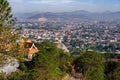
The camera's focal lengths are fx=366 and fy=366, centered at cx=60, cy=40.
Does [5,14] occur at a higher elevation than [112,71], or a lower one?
higher

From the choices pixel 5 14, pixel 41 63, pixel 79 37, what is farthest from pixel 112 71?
pixel 79 37

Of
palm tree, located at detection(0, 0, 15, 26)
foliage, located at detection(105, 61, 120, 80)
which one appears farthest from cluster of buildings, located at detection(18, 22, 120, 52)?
palm tree, located at detection(0, 0, 15, 26)

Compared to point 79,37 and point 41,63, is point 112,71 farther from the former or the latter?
point 79,37

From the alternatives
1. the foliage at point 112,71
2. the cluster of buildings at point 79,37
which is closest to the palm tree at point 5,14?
the foliage at point 112,71

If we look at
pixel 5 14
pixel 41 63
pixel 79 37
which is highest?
pixel 5 14

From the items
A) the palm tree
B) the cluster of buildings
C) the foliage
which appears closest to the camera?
the palm tree

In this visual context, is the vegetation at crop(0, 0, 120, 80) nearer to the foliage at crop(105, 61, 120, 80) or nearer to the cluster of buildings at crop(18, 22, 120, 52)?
the foliage at crop(105, 61, 120, 80)

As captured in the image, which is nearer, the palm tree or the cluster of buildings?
the palm tree

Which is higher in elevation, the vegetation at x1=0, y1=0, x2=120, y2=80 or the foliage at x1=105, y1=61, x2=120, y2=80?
the vegetation at x1=0, y1=0, x2=120, y2=80

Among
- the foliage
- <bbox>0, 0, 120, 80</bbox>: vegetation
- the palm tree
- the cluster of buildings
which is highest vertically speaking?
the palm tree

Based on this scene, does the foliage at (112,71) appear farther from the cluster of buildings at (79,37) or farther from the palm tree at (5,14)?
the cluster of buildings at (79,37)

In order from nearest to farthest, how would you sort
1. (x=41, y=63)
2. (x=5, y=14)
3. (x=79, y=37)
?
1. (x=5, y=14)
2. (x=41, y=63)
3. (x=79, y=37)

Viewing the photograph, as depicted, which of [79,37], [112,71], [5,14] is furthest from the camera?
[79,37]

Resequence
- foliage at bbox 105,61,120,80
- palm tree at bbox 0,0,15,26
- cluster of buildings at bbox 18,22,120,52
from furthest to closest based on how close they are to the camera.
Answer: cluster of buildings at bbox 18,22,120,52 → foliage at bbox 105,61,120,80 → palm tree at bbox 0,0,15,26
